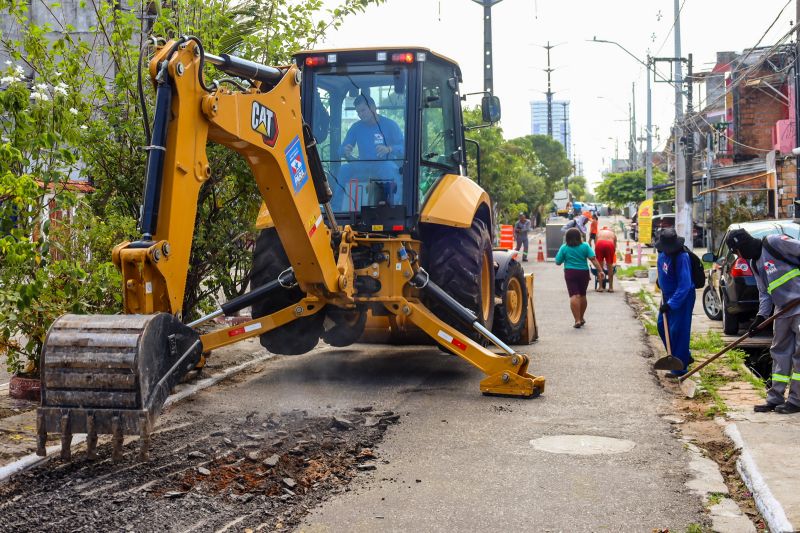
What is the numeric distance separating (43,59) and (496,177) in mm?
33335

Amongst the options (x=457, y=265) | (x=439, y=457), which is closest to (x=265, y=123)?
(x=439, y=457)

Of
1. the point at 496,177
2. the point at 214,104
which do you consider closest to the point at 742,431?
the point at 214,104

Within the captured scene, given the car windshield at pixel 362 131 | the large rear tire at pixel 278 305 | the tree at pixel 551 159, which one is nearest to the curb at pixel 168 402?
the large rear tire at pixel 278 305

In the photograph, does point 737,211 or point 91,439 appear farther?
point 737,211

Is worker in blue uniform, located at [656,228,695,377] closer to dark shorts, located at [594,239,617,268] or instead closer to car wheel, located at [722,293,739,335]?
car wheel, located at [722,293,739,335]

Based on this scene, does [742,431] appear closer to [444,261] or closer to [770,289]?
[770,289]

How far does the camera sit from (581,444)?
753 centimetres

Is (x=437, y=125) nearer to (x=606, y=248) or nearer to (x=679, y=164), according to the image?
(x=606, y=248)

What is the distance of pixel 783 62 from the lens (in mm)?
38094

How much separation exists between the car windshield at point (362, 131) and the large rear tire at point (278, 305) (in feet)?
2.77

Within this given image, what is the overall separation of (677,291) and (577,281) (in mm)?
4532

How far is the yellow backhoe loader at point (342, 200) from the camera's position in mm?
6441

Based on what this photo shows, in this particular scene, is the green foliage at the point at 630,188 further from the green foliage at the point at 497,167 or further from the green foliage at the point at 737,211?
the green foliage at the point at 737,211

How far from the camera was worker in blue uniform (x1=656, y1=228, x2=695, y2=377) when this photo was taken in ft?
34.9
